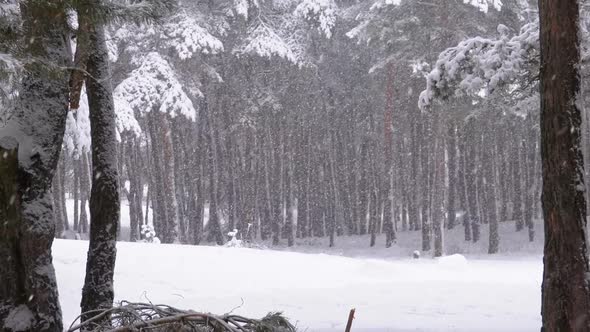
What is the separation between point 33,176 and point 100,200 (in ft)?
5.93

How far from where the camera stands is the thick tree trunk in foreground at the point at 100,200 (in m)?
8.58

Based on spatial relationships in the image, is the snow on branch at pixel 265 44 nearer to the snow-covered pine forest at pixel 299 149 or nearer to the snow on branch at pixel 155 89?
the snow-covered pine forest at pixel 299 149

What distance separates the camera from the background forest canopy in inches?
989

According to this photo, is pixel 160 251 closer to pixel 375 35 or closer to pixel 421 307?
pixel 421 307

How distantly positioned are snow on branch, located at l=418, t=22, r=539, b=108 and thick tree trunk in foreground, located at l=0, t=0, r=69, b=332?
7.40 m

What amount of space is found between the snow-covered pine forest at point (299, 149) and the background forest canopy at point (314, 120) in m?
0.13

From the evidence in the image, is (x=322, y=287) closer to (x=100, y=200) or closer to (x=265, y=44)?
(x=100, y=200)

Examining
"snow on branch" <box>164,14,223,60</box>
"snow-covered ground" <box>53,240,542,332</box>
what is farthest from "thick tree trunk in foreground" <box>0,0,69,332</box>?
"snow on branch" <box>164,14,223,60</box>

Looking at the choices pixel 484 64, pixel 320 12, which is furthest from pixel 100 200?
pixel 320 12

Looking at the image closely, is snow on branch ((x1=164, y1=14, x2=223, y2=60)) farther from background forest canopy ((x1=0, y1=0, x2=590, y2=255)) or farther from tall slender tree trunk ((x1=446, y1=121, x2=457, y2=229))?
tall slender tree trunk ((x1=446, y1=121, x2=457, y2=229))

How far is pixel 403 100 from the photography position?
3055 centimetres

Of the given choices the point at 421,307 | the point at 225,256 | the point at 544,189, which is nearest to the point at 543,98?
the point at 544,189

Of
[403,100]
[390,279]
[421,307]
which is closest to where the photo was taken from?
[421,307]

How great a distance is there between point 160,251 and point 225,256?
1709mm
